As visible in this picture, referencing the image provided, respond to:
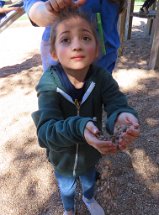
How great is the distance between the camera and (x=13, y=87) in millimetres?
3959

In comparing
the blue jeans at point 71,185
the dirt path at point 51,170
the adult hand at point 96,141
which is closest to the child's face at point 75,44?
the adult hand at point 96,141

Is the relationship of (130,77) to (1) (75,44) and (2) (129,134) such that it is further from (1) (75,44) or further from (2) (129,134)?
(2) (129,134)

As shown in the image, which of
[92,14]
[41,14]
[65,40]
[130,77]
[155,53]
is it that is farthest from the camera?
[155,53]

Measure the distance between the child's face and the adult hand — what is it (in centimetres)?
31

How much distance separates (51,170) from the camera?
2332 millimetres

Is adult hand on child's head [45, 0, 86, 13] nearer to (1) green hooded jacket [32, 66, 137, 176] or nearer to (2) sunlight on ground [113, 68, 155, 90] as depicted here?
(1) green hooded jacket [32, 66, 137, 176]

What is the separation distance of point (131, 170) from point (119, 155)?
194mm

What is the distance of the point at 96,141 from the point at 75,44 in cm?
44

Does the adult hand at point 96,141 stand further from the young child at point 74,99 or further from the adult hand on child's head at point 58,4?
the adult hand on child's head at point 58,4

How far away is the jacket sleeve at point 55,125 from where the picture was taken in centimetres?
109

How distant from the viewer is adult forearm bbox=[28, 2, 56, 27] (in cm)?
132

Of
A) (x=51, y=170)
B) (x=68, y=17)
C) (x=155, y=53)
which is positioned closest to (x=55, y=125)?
(x=68, y=17)

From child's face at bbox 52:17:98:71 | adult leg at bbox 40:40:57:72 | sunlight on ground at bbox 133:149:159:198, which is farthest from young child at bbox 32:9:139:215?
sunlight on ground at bbox 133:149:159:198

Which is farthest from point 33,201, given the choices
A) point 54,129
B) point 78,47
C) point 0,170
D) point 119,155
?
point 78,47
